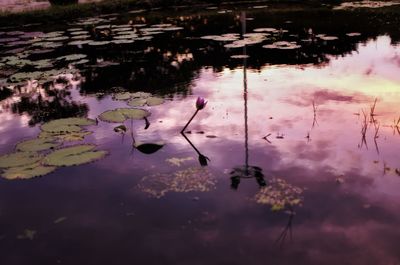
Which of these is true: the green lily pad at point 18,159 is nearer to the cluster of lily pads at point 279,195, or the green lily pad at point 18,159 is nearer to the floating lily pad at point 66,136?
the floating lily pad at point 66,136

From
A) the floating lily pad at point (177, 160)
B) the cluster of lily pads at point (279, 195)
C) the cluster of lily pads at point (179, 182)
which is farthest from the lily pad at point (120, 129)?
the cluster of lily pads at point (279, 195)

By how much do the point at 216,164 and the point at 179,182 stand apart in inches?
21.1

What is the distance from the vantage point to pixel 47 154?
5.21m

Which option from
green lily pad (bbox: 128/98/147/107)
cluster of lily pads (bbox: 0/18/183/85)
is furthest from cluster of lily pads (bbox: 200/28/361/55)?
green lily pad (bbox: 128/98/147/107)

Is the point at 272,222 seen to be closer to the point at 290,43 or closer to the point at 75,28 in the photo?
the point at 290,43

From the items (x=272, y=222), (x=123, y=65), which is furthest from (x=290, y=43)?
(x=272, y=222)

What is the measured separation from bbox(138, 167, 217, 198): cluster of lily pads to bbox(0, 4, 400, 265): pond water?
0.02m

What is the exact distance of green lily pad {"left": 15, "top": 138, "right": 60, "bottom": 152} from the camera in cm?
529

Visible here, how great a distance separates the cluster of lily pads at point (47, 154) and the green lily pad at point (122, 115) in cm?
48

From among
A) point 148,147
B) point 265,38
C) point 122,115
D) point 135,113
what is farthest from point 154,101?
point 265,38

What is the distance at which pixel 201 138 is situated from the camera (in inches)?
218

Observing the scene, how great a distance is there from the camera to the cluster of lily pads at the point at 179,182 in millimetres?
4336

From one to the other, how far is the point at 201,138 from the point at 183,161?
686mm

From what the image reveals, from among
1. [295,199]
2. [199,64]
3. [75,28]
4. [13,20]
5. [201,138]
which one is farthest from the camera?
[13,20]
